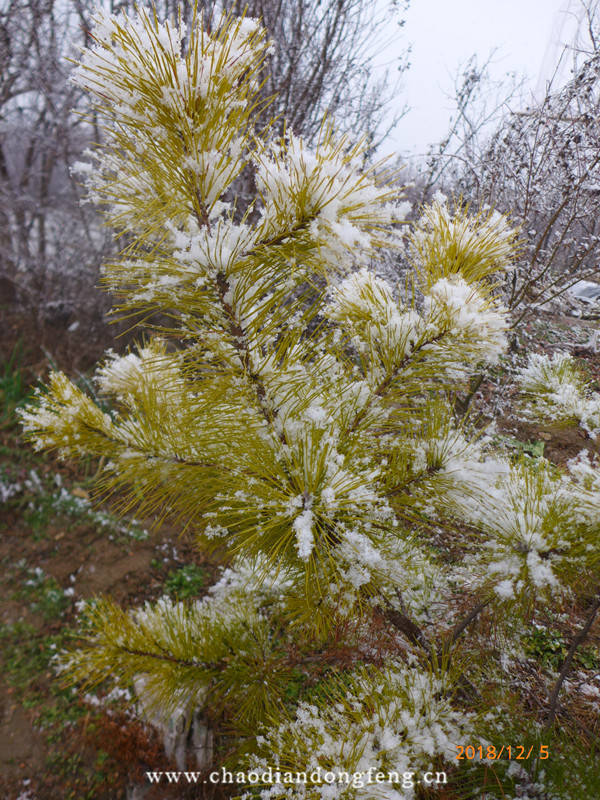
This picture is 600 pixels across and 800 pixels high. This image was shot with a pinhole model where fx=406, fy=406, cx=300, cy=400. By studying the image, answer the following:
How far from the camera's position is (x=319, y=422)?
872 mm

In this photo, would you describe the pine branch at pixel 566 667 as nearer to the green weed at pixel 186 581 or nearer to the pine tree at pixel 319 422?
the pine tree at pixel 319 422

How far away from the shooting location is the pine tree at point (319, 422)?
650 millimetres

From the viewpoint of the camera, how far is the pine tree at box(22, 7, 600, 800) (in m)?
0.65

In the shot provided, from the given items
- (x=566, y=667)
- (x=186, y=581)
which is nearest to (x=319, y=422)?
(x=566, y=667)

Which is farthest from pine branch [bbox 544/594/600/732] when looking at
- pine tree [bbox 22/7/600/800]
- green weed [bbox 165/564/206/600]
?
green weed [bbox 165/564/206/600]

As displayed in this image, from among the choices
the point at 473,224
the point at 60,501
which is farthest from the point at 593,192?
the point at 60,501

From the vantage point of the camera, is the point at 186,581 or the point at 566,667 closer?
the point at 566,667

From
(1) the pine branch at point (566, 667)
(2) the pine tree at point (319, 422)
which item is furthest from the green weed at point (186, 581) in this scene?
(1) the pine branch at point (566, 667)

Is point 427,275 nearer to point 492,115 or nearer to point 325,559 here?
point 325,559

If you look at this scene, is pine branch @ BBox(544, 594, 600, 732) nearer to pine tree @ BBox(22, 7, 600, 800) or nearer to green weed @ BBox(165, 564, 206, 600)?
pine tree @ BBox(22, 7, 600, 800)

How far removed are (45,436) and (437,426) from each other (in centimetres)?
102

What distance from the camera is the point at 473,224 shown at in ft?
3.06

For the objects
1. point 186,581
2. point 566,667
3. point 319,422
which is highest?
point 319,422

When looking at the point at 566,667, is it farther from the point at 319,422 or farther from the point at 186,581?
the point at 186,581
